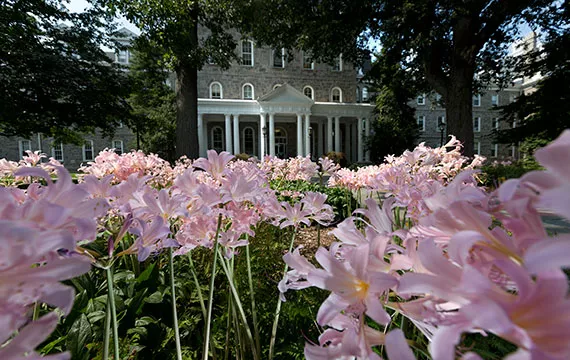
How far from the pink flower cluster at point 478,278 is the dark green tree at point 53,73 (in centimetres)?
1504

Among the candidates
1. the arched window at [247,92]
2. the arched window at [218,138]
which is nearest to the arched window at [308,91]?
the arched window at [247,92]

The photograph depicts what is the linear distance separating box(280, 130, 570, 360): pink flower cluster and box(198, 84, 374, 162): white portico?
22.1 metres

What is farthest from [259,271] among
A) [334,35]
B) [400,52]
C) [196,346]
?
[400,52]

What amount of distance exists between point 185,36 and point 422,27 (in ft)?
28.5

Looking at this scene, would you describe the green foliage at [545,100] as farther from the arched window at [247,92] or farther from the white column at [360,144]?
the arched window at [247,92]

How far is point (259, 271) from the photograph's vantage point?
8.25ft

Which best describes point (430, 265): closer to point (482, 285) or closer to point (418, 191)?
point (482, 285)

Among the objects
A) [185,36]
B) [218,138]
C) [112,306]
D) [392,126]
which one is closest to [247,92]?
[218,138]

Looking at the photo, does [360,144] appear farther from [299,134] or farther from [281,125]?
[281,125]

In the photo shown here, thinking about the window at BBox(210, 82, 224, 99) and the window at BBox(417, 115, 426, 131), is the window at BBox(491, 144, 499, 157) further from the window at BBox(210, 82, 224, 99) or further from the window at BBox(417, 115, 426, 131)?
the window at BBox(210, 82, 224, 99)

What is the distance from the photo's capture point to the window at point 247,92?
26934mm

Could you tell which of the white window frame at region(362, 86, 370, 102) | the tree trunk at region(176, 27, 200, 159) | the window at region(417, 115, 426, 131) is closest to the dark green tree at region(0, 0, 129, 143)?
the tree trunk at region(176, 27, 200, 159)

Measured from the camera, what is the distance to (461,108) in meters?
11.0

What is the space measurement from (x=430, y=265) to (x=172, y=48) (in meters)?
11.5
